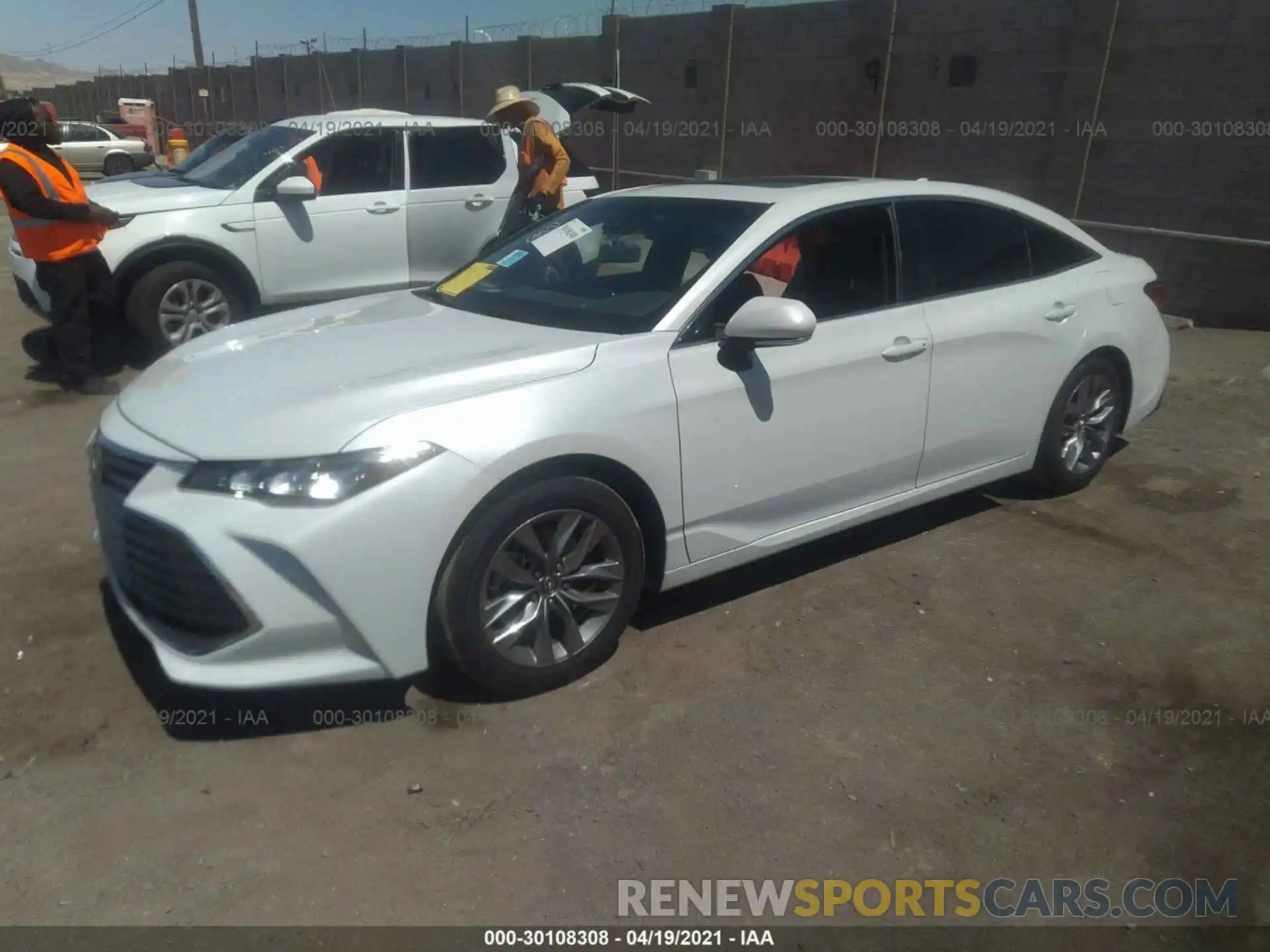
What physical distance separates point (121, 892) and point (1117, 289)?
15.8 ft

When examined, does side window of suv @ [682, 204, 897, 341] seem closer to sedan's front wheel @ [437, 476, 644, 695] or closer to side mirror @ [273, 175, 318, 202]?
sedan's front wheel @ [437, 476, 644, 695]

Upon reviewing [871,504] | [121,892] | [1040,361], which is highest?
[1040,361]

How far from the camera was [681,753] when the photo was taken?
305 centimetres

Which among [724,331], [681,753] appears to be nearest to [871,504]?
[724,331]

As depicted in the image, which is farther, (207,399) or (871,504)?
(871,504)

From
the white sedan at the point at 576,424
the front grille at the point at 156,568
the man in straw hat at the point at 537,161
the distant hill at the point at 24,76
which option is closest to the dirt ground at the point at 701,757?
the white sedan at the point at 576,424

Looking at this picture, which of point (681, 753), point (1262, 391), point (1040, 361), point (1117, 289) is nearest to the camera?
point (681, 753)

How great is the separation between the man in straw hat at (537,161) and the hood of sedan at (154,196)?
2146 millimetres

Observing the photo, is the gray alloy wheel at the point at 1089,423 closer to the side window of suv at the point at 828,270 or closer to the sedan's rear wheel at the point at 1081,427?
the sedan's rear wheel at the point at 1081,427

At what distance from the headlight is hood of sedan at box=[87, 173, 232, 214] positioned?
15.8 ft

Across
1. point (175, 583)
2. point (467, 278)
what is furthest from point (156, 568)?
point (467, 278)

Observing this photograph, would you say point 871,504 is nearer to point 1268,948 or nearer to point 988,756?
point 988,756

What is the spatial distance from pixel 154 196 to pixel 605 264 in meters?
4.51

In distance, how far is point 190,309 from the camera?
6988mm
